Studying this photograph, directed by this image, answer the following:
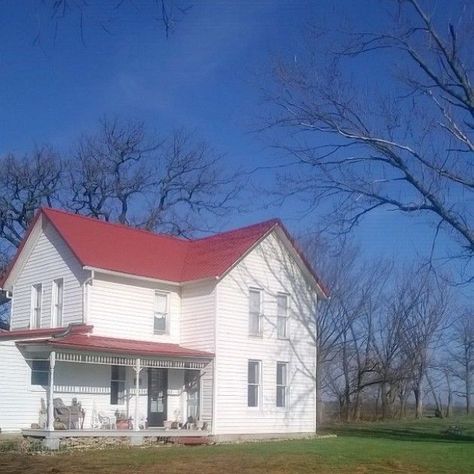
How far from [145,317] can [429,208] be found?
1158 centimetres

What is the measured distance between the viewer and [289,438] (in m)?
30.4

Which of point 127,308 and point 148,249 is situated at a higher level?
point 148,249

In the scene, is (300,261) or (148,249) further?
(300,261)

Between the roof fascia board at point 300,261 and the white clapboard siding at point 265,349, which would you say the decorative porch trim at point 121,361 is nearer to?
the white clapboard siding at point 265,349

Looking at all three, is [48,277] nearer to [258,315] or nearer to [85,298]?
[85,298]

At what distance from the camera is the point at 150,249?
31453mm

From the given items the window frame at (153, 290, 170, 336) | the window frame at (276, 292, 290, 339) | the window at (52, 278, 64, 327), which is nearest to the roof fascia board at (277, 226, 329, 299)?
the window frame at (276, 292, 290, 339)

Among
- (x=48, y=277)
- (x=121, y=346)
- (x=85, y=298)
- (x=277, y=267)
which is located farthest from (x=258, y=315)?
(x=48, y=277)

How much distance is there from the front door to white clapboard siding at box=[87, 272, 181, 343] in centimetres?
130

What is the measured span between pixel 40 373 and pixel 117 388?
2744 mm

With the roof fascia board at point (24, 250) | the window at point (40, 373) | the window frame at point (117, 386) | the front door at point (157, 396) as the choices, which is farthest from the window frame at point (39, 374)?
the roof fascia board at point (24, 250)

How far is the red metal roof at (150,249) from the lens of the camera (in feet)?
93.0

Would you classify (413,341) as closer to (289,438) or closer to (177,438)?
(289,438)

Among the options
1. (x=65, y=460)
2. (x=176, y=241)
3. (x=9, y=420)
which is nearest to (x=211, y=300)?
(x=176, y=241)
